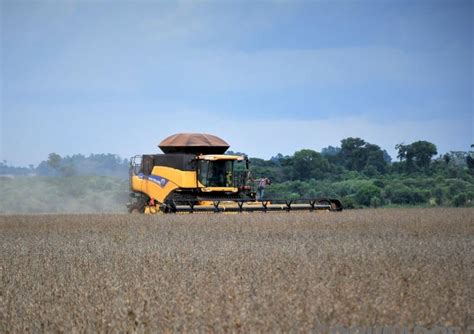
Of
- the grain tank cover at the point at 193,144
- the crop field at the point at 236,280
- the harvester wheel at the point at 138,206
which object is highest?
the grain tank cover at the point at 193,144

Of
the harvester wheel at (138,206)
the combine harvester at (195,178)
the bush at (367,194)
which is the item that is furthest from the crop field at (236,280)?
the bush at (367,194)

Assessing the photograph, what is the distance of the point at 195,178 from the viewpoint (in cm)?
2230

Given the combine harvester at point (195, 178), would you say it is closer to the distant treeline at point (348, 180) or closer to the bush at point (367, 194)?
the distant treeline at point (348, 180)

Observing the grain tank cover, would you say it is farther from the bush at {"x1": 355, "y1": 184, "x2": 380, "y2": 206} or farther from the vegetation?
the bush at {"x1": 355, "y1": 184, "x2": 380, "y2": 206}

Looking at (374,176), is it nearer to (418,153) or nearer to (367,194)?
(418,153)

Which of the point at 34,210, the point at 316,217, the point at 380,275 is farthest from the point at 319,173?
the point at 380,275

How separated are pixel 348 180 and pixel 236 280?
38325 mm

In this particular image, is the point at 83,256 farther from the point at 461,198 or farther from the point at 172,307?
the point at 461,198

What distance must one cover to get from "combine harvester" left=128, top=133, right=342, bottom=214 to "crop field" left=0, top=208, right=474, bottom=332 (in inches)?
270

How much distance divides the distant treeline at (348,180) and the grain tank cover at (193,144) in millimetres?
8865

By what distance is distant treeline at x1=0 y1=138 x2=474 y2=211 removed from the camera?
36.8m

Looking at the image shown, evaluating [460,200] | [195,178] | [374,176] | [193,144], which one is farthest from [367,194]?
[195,178]

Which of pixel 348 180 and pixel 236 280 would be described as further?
pixel 348 180

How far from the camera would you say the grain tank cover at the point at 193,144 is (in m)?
23.3
